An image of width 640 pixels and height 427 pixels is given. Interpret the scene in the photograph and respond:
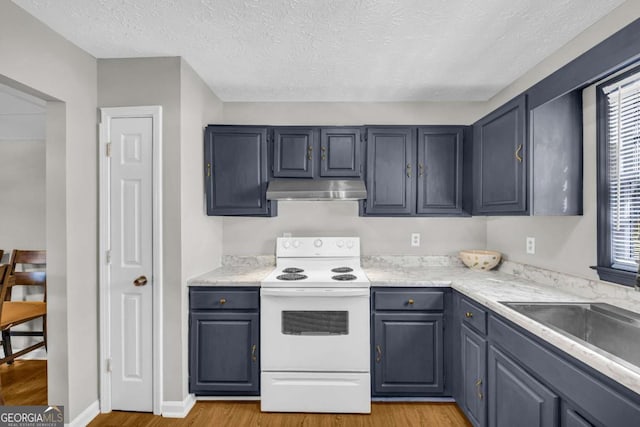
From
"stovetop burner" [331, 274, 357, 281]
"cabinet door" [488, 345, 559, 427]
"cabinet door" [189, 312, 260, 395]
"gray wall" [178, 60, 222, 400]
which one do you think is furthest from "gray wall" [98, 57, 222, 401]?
"cabinet door" [488, 345, 559, 427]

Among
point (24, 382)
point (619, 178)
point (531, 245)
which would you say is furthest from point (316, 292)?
point (24, 382)

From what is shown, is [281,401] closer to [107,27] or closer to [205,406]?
[205,406]

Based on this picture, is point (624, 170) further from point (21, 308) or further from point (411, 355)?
point (21, 308)

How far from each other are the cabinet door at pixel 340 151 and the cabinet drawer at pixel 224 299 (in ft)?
3.81

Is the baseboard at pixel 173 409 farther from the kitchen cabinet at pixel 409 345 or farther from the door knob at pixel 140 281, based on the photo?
the kitchen cabinet at pixel 409 345

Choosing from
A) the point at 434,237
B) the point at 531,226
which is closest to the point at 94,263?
the point at 434,237

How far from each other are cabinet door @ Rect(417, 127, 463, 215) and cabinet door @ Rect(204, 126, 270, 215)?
1326 millimetres

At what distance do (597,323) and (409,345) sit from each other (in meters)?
1.11

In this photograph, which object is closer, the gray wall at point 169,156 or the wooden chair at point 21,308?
the gray wall at point 169,156

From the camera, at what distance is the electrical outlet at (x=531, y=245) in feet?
7.66

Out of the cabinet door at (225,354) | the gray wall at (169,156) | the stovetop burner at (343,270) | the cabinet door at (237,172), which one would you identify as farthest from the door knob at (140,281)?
the stovetop burner at (343,270)

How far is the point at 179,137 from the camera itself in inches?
85.8

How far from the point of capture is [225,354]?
2.29 metres

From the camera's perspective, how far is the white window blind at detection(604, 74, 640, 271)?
5.40ft
